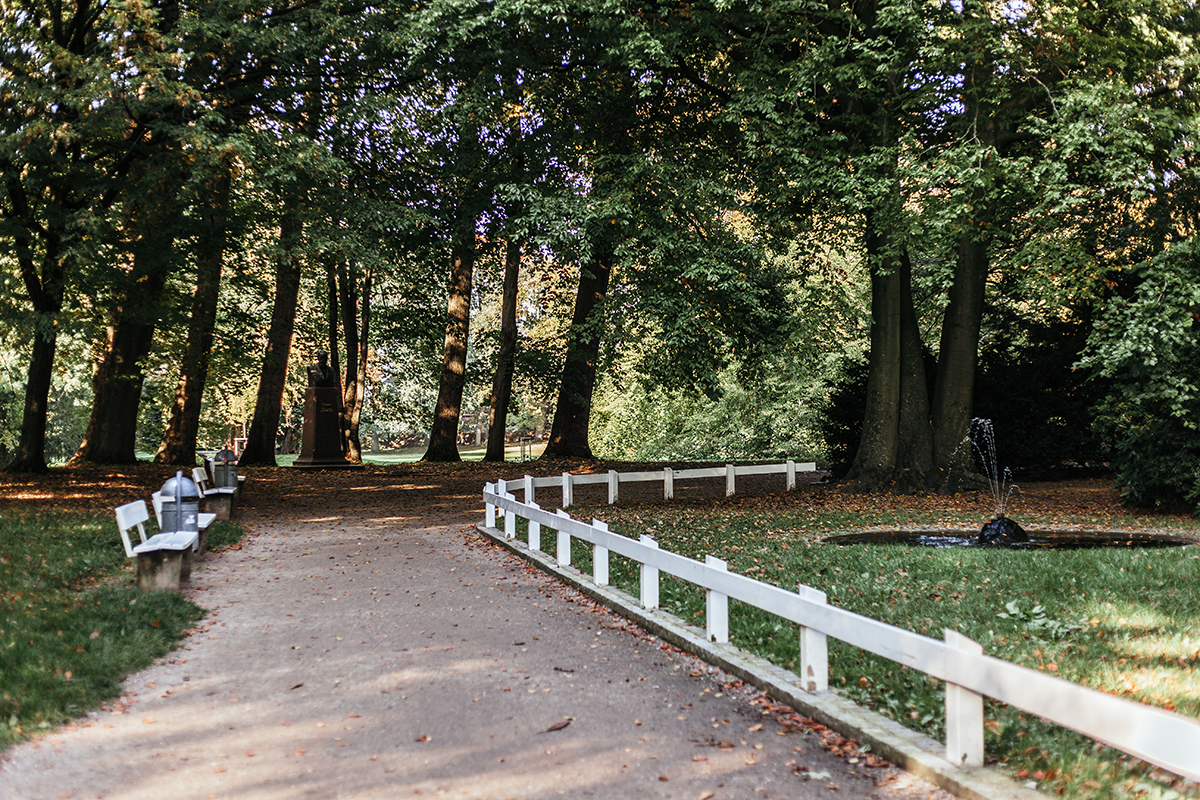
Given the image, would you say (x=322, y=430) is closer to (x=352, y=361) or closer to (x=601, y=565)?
(x=352, y=361)

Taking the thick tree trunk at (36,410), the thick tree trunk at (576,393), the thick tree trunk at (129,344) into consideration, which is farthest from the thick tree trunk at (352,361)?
the thick tree trunk at (36,410)

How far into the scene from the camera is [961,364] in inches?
762

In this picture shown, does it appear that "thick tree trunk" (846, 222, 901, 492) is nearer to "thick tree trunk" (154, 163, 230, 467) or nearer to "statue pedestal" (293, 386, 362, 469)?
"thick tree trunk" (154, 163, 230, 467)

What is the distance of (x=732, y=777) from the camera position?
4430 millimetres

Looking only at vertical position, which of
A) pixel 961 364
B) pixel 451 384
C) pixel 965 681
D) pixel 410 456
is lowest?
pixel 410 456

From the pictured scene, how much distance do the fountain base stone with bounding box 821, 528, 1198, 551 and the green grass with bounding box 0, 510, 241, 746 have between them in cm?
885

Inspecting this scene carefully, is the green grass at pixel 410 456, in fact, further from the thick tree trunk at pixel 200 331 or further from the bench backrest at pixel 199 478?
the bench backrest at pixel 199 478

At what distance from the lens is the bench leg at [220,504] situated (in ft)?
51.4

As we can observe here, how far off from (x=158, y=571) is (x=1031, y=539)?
38.1 feet

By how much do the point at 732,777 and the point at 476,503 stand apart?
15381 mm

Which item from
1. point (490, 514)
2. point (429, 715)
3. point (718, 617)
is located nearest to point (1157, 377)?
point (490, 514)

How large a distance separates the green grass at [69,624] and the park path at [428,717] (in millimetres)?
192

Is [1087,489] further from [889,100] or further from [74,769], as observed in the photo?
[74,769]

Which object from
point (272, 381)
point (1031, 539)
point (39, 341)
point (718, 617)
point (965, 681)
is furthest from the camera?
point (272, 381)
